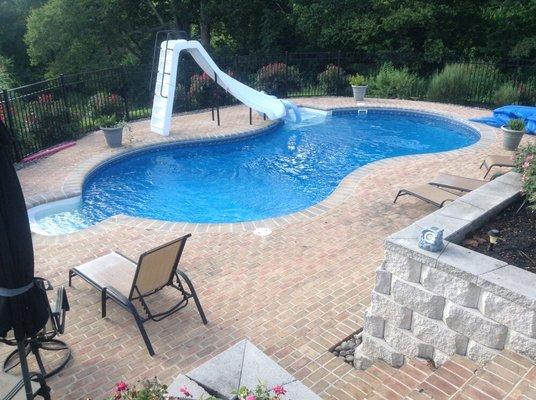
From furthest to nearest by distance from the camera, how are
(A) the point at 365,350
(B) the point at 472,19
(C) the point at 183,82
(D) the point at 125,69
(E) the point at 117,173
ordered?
(B) the point at 472,19, (C) the point at 183,82, (D) the point at 125,69, (E) the point at 117,173, (A) the point at 365,350

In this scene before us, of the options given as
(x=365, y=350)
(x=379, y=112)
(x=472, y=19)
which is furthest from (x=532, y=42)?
(x=365, y=350)

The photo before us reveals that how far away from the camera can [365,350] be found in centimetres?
424

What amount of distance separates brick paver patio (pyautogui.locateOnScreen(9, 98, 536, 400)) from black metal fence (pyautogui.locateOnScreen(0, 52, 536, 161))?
12.1ft

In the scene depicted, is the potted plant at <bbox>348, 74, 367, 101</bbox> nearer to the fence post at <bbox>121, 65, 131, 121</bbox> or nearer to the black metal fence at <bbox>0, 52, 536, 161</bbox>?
the black metal fence at <bbox>0, 52, 536, 161</bbox>

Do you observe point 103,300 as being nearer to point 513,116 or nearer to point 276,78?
point 513,116

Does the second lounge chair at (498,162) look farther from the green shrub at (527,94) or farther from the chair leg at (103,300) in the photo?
the green shrub at (527,94)

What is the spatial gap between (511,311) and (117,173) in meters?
9.27

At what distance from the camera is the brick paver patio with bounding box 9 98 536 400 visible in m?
3.69

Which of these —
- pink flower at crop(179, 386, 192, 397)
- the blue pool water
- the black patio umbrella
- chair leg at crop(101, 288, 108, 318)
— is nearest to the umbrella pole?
the black patio umbrella

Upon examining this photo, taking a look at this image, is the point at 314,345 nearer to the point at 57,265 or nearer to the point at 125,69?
the point at 57,265

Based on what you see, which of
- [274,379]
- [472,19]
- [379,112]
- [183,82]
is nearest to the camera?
[274,379]

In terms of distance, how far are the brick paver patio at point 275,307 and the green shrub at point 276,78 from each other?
10.7 meters

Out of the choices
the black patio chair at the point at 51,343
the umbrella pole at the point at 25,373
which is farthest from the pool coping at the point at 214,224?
the umbrella pole at the point at 25,373

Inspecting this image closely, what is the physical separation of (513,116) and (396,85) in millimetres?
5725
